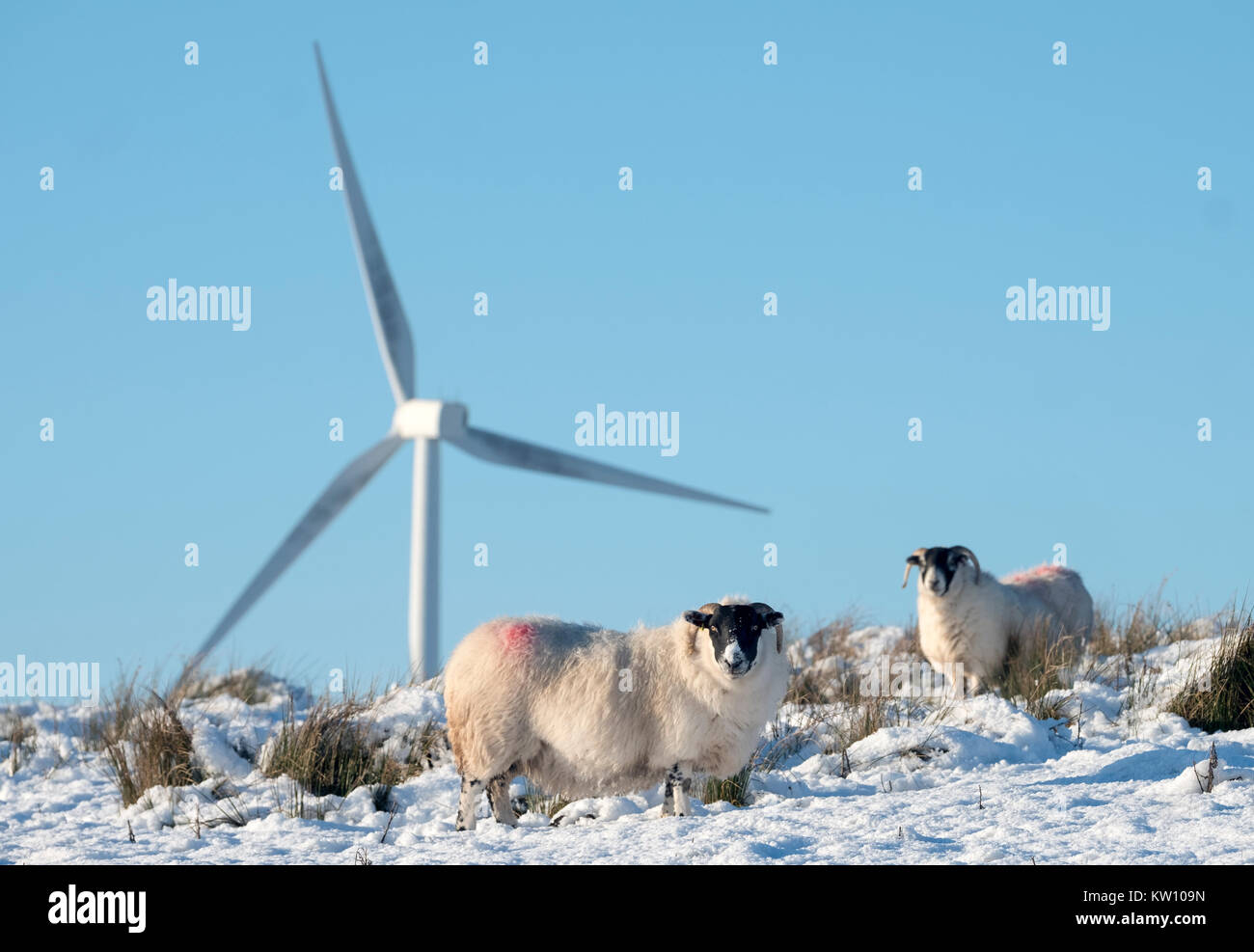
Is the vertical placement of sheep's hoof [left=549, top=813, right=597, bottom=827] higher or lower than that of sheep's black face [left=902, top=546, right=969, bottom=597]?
lower

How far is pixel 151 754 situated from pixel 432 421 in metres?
19.0

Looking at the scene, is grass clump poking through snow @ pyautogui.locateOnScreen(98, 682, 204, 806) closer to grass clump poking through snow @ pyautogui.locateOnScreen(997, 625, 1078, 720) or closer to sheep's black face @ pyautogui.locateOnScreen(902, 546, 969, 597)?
grass clump poking through snow @ pyautogui.locateOnScreen(997, 625, 1078, 720)

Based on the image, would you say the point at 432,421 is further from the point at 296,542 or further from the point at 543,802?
the point at 543,802

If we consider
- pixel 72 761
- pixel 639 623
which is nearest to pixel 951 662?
pixel 639 623

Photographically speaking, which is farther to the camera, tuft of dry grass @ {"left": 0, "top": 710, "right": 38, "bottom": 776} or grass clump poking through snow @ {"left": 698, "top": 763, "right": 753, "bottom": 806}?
tuft of dry grass @ {"left": 0, "top": 710, "right": 38, "bottom": 776}

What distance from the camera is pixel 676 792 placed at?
10.4 metres

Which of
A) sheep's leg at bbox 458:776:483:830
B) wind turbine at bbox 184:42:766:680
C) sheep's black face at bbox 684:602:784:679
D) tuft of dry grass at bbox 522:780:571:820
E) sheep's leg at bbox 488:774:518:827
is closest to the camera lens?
sheep's black face at bbox 684:602:784:679

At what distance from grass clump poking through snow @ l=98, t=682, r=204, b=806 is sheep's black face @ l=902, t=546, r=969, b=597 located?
8187 millimetres

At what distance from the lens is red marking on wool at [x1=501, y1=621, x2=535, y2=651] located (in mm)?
11039

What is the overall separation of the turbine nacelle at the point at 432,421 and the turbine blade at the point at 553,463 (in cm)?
Result: 19

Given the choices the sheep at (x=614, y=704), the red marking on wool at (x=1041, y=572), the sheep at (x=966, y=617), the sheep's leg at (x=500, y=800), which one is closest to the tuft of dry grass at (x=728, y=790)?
the sheep at (x=614, y=704)

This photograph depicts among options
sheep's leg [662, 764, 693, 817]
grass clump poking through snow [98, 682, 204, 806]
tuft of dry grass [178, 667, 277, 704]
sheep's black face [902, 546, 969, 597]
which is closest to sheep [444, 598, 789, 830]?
sheep's leg [662, 764, 693, 817]

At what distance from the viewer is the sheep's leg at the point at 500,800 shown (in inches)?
431
